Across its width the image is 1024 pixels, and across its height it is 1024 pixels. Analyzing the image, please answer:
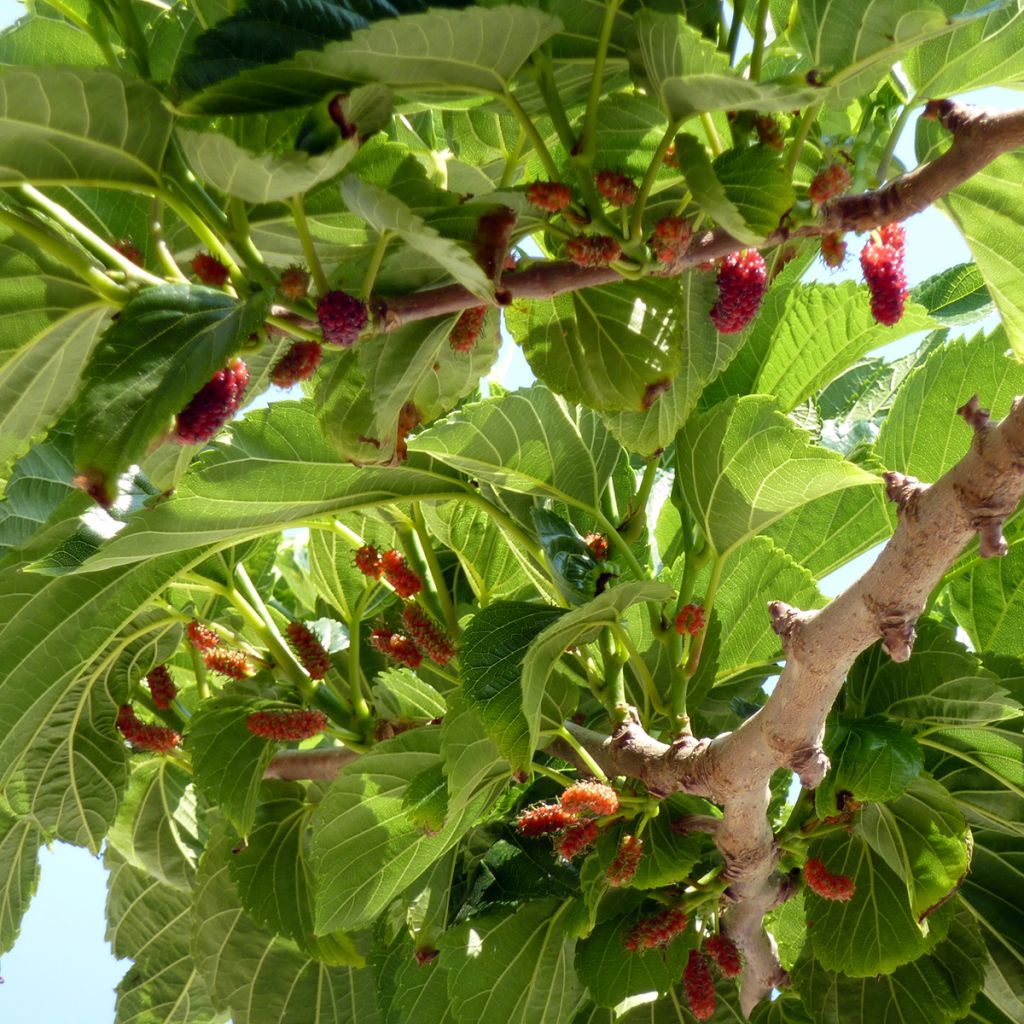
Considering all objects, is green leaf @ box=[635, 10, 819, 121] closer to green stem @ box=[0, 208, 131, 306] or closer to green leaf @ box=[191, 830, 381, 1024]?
green stem @ box=[0, 208, 131, 306]

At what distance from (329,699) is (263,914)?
0.20 meters

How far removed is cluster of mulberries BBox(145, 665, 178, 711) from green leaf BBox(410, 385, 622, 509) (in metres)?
0.47

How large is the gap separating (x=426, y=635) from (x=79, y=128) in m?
0.58

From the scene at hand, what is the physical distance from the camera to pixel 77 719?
1070mm

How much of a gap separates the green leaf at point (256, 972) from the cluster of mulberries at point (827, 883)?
545mm

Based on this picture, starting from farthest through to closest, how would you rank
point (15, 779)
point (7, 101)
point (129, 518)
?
1. point (15, 779)
2. point (129, 518)
3. point (7, 101)

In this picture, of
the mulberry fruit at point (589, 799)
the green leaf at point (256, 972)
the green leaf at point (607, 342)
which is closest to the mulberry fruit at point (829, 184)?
the green leaf at point (607, 342)

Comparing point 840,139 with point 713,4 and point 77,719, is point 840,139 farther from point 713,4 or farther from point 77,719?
point 77,719

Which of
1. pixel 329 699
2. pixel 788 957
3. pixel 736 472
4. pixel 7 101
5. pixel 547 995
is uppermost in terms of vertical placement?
pixel 7 101

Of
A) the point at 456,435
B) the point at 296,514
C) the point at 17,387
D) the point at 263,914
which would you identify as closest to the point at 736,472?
the point at 456,435

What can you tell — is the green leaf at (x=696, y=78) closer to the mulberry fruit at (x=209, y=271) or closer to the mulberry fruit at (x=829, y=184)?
the mulberry fruit at (x=829, y=184)

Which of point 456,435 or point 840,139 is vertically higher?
point 840,139

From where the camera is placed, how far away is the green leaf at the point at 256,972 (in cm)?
125

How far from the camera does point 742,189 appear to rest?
57 cm
